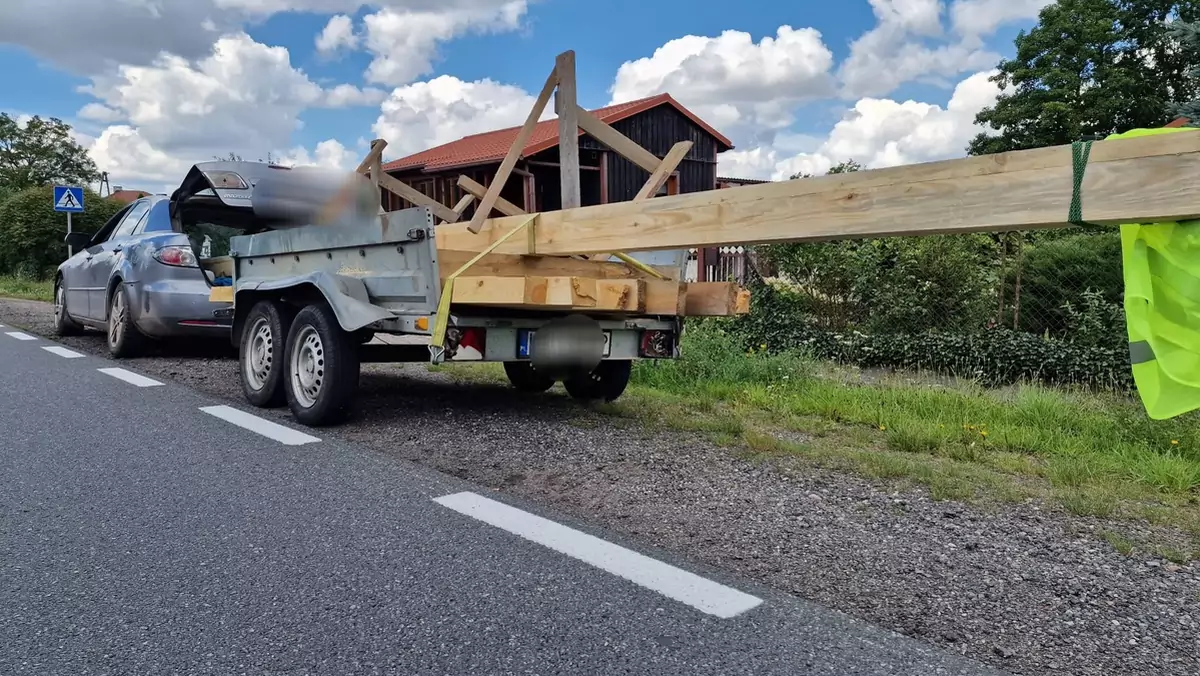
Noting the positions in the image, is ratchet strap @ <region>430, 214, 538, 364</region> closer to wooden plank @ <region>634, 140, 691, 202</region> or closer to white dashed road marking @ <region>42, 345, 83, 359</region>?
wooden plank @ <region>634, 140, 691, 202</region>

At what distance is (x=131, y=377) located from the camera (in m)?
7.69

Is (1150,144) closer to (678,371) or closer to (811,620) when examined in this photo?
(811,620)

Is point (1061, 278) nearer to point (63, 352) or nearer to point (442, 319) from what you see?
point (442, 319)

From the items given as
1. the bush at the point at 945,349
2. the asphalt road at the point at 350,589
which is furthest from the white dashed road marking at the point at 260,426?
the bush at the point at 945,349

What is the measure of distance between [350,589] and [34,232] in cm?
2715

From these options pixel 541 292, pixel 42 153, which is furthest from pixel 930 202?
pixel 42 153

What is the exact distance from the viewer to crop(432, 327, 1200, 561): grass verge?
430cm

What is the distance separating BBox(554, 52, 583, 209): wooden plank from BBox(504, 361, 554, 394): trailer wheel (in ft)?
6.35

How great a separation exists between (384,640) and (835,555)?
172 centimetres

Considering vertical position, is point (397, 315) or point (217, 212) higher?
point (217, 212)

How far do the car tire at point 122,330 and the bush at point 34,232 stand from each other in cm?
1884

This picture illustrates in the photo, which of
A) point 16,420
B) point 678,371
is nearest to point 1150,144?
point 678,371

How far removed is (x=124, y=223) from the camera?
9.76 m

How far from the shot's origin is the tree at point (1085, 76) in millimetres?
31375
